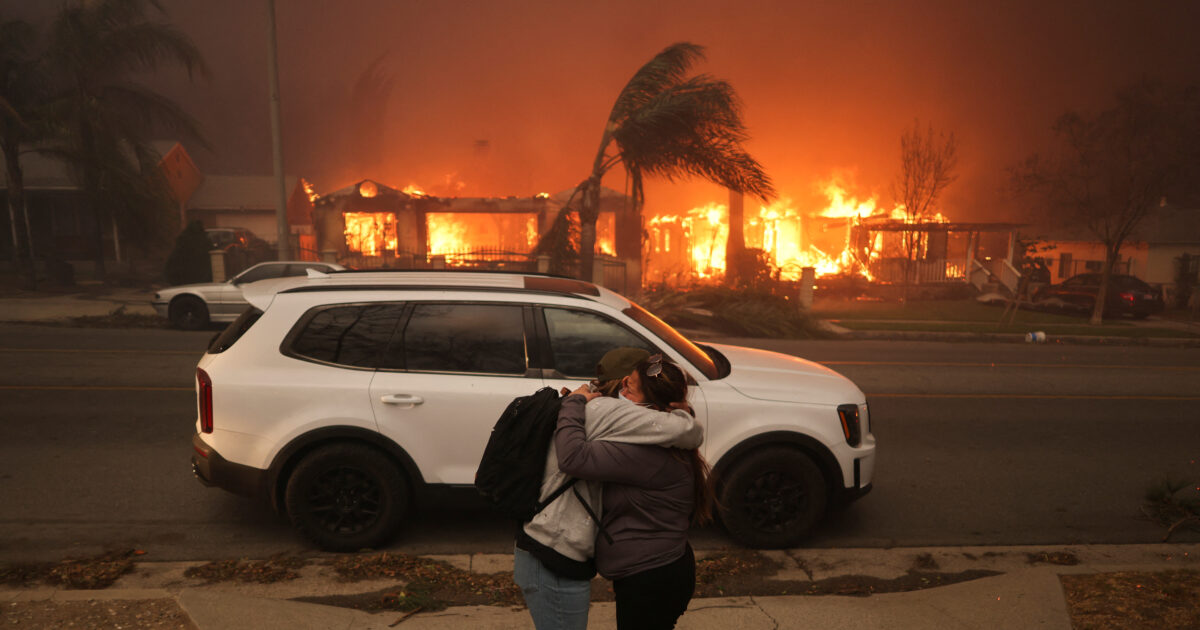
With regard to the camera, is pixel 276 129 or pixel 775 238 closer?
pixel 276 129

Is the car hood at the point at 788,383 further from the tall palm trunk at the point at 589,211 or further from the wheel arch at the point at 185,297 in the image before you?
the tall palm trunk at the point at 589,211

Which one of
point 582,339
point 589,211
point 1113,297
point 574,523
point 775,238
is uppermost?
point 589,211

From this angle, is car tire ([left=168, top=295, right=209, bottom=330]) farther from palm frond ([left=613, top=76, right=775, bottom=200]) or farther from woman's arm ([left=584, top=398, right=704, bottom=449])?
woman's arm ([left=584, top=398, right=704, bottom=449])

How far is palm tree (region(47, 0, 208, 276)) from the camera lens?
915 inches

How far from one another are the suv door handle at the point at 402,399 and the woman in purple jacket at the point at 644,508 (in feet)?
7.98

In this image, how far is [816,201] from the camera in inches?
1911

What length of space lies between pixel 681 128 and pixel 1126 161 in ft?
45.4

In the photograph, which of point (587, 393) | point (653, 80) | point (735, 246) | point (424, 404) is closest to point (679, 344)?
point (424, 404)

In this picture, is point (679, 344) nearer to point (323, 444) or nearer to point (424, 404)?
point (424, 404)

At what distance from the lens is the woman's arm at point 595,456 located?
2436 mm

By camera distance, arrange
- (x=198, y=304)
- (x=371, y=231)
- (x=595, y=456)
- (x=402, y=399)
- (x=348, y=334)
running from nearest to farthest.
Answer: (x=595, y=456) → (x=402, y=399) → (x=348, y=334) → (x=198, y=304) → (x=371, y=231)

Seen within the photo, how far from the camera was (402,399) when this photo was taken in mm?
4758

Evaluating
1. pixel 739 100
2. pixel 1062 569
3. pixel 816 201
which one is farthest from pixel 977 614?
pixel 816 201

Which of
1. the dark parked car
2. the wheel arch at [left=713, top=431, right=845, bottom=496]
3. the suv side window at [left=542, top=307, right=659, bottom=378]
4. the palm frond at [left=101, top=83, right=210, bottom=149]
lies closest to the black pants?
the wheel arch at [left=713, top=431, right=845, bottom=496]
